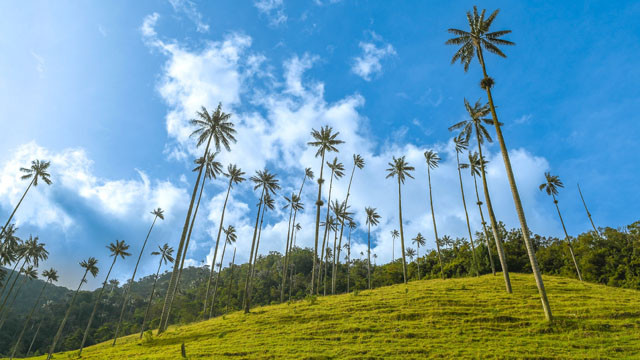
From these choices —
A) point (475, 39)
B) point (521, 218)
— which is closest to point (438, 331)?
point (521, 218)

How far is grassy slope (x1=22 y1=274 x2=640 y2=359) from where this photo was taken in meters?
15.5

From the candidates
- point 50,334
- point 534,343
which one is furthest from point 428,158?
point 50,334

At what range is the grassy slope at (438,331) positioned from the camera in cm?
1549

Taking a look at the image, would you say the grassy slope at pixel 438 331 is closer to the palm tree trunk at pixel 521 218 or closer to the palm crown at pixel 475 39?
the palm tree trunk at pixel 521 218

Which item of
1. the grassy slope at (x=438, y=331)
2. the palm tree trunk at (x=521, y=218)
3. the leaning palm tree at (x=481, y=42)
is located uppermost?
the leaning palm tree at (x=481, y=42)

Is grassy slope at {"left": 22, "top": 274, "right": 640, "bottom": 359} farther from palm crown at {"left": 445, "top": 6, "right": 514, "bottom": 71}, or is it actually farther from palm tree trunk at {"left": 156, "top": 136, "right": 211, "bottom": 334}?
palm crown at {"left": 445, "top": 6, "right": 514, "bottom": 71}

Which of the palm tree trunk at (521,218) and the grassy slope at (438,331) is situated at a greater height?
the palm tree trunk at (521,218)

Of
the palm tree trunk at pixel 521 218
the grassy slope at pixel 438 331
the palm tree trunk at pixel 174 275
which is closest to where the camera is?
the grassy slope at pixel 438 331

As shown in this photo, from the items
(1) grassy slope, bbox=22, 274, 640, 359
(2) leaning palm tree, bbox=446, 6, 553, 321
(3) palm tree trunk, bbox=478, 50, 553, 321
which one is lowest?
(1) grassy slope, bbox=22, 274, 640, 359

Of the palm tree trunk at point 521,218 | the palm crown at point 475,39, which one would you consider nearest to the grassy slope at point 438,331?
the palm tree trunk at point 521,218

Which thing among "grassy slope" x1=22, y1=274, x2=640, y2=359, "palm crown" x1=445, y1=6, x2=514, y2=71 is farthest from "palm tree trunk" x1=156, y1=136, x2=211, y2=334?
"palm crown" x1=445, y1=6, x2=514, y2=71

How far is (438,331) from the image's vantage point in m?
19.0

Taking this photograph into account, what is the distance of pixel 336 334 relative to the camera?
799 inches

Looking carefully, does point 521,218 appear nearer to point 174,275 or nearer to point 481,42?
point 481,42
